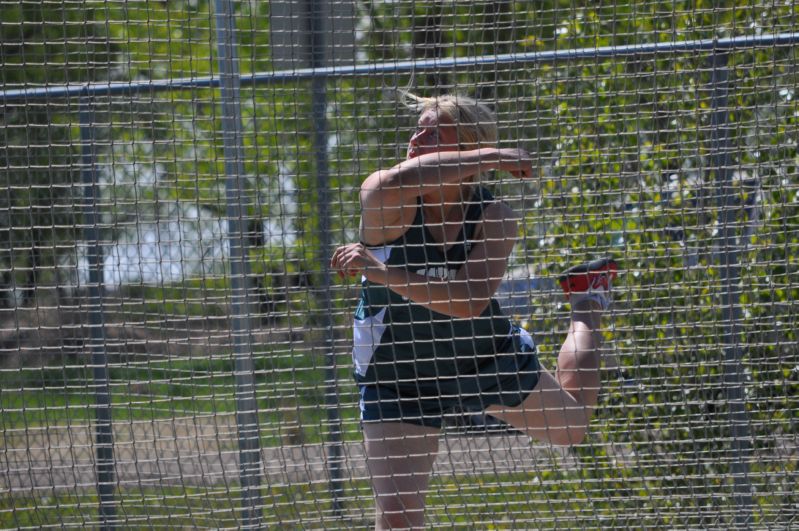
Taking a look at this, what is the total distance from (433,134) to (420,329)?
0.55 meters

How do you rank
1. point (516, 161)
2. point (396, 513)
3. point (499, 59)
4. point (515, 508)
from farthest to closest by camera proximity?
1. point (515, 508)
2. point (499, 59)
3. point (396, 513)
4. point (516, 161)

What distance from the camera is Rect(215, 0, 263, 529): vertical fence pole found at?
303cm

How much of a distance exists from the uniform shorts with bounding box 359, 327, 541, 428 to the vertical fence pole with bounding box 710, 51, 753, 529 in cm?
61

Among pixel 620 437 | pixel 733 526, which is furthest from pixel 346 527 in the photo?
pixel 733 526

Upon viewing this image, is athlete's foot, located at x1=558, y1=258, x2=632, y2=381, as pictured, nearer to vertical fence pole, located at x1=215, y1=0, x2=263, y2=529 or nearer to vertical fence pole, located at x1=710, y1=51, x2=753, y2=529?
vertical fence pole, located at x1=710, y1=51, x2=753, y2=529

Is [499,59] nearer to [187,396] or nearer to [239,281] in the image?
[239,281]

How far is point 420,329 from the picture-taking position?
2859 millimetres

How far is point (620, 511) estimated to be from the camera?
3363mm

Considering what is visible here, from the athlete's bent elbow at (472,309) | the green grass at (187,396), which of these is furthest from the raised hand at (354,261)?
the green grass at (187,396)

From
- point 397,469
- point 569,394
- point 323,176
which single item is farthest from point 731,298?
point 323,176

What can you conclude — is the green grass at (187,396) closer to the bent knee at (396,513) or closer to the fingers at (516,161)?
the bent knee at (396,513)

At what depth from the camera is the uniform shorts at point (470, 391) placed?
8.97 feet

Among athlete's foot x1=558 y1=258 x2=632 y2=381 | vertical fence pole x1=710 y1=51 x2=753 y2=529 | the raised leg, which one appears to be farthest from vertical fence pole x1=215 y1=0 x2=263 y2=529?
vertical fence pole x1=710 y1=51 x2=753 y2=529

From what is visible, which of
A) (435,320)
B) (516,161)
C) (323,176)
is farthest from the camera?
(323,176)
